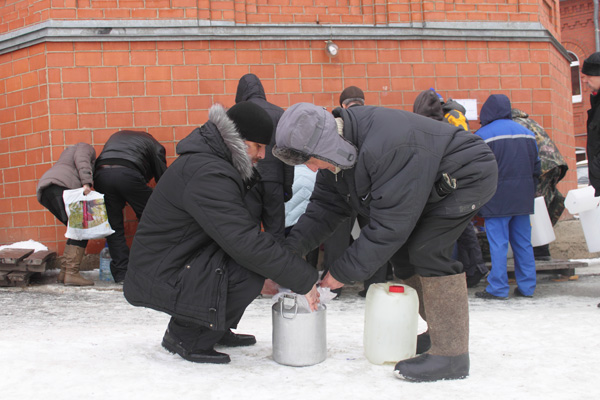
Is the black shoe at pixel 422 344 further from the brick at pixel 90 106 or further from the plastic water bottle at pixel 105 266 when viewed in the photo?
the brick at pixel 90 106

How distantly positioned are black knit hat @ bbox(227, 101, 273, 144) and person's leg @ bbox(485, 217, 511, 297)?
103 inches

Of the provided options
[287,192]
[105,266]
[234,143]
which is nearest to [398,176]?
[234,143]

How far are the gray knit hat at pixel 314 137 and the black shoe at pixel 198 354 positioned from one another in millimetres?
1147

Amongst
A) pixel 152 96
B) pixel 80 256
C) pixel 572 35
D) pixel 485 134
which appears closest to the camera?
pixel 485 134

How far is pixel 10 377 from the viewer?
2445 millimetres

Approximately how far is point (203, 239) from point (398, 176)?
1002mm

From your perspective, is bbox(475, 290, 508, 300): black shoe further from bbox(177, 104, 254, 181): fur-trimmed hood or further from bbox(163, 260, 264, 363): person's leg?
bbox(177, 104, 254, 181): fur-trimmed hood

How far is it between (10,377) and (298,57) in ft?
15.9

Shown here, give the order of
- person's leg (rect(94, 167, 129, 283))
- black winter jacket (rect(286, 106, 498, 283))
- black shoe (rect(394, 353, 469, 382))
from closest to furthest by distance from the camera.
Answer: black winter jacket (rect(286, 106, 498, 283)), black shoe (rect(394, 353, 469, 382)), person's leg (rect(94, 167, 129, 283))

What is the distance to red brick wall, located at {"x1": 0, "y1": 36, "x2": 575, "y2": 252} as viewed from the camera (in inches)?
239

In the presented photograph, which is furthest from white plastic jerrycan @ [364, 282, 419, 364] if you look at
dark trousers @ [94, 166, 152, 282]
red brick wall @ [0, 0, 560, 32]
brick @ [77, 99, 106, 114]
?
red brick wall @ [0, 0, 560, 32]

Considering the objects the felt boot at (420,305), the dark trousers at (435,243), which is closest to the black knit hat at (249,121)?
the dark trousers at (435,243)

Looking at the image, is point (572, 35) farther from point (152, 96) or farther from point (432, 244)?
point (432, 244)

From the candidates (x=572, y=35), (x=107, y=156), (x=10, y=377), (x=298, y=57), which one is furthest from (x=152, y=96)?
(x=572, y=35)
